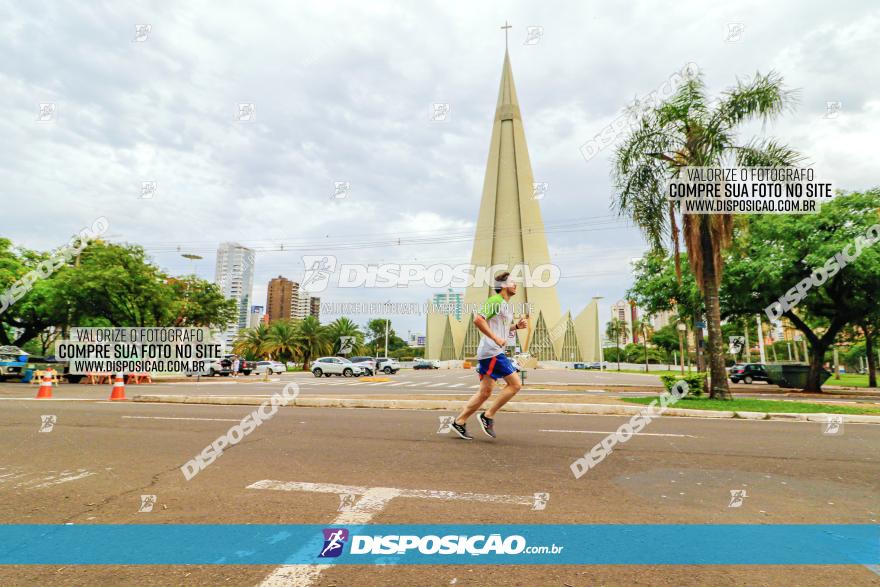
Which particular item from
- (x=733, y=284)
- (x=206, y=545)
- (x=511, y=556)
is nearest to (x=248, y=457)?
(x=206, y=545)

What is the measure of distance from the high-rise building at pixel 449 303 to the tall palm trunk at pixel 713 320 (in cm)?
8006

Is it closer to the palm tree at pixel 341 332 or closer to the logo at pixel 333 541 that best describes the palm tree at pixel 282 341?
the palm tree at pixel 341 332

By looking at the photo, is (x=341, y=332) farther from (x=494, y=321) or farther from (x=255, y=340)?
(x=494, y=321)

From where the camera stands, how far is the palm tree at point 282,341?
172 ft

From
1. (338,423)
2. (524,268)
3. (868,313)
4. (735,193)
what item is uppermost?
(524,268)

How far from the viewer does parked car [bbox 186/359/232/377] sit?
34.5 m

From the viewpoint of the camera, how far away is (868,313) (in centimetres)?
1923

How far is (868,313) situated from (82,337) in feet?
129

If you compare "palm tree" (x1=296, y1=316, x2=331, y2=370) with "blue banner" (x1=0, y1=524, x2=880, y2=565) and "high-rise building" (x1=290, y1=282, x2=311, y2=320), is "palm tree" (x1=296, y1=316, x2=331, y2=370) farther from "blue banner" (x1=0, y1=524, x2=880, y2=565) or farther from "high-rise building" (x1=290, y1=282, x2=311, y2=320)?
"high-rise building" (x1=290, y1=282, x2=311, y2=320)

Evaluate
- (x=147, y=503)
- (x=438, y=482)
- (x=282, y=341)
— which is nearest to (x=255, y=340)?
(x=282, y=341)

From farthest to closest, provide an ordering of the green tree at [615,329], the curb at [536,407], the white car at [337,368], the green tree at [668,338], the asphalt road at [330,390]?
the green tree at [615,329], the green tree at [668,338], the white car at [337,368], the asphalt road at [330,390], the curb at [536,407]

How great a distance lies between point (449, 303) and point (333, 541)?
9962 centimetres

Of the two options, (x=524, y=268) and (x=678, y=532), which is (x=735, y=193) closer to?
(x=678, y=532)

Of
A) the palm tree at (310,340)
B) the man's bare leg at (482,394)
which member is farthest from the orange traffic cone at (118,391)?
the palm tree at (310,340)
